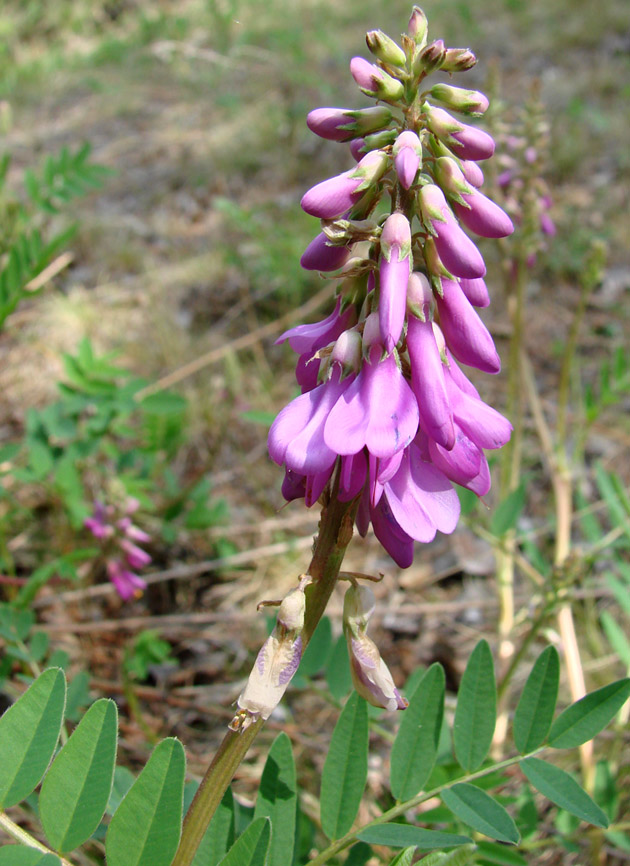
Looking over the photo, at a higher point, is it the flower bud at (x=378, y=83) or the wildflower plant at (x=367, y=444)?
the flower bud at (x=378, y=83)

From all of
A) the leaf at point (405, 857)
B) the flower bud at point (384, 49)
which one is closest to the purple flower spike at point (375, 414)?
the flower bud at point (384, 49)

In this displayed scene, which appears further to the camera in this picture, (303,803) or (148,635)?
(148,635)

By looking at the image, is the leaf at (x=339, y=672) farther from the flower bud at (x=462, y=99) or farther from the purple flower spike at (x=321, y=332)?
the flower bud at (x=462, y=99)

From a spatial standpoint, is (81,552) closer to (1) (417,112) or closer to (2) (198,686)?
(2) (198,686)

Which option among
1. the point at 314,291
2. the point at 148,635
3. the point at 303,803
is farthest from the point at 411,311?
the point at 314,291

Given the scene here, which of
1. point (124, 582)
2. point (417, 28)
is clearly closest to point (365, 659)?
point (417, 28)
